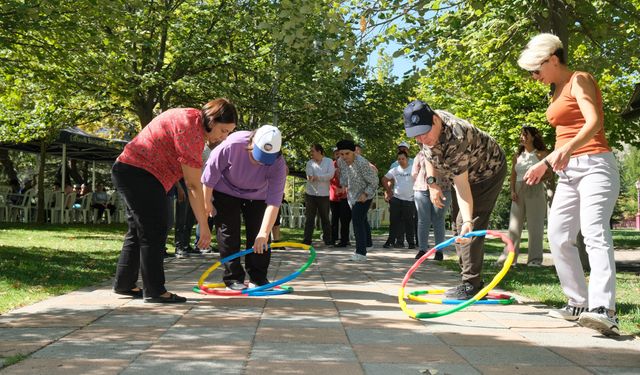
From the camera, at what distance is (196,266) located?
9531mm

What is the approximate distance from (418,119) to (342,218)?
8886 millimetres

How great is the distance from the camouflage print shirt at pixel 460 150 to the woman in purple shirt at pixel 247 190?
4.83 ft

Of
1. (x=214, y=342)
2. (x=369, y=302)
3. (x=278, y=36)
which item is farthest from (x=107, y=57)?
(x=214, y=342)

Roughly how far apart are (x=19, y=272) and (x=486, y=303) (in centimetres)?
541

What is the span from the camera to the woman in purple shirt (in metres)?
6.17

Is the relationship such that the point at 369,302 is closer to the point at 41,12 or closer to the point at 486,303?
the point at 486,303

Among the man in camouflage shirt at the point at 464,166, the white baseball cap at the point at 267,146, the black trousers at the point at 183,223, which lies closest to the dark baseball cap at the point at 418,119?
the man in camouflage shirt at the point at 464,166

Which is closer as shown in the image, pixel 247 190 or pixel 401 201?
pixel 247 190

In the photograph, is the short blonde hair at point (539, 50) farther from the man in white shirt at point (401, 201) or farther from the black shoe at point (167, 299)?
the man in white shirt at point (401, 201)

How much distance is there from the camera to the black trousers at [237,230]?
674 cm

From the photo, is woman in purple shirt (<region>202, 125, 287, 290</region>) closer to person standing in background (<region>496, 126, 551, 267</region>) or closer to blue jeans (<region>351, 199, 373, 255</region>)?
blue jeans (<region>351, 199, 373, 255</region>)

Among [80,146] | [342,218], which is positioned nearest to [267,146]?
[342,218]

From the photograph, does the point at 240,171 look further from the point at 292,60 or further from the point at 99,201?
the point at 99,201

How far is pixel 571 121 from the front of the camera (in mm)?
4961
